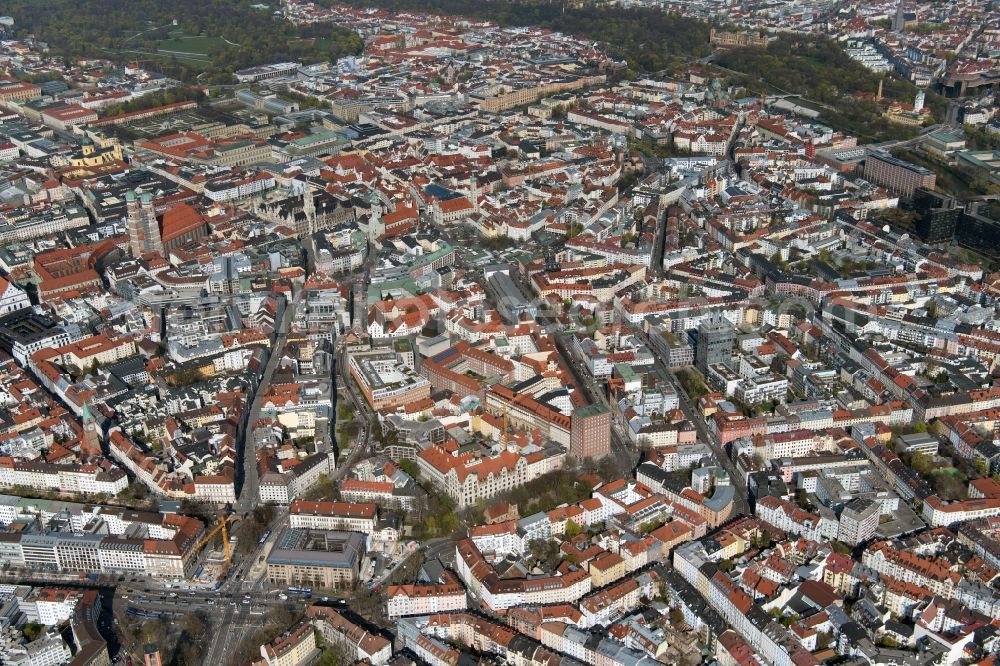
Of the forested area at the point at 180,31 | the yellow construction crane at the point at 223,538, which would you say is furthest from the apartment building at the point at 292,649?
the forested area at the point at 180,31

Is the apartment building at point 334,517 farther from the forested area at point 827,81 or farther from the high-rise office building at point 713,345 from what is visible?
the forested area at point 827,81

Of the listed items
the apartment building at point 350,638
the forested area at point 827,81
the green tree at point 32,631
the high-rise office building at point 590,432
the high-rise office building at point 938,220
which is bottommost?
the green tree at point 32,631

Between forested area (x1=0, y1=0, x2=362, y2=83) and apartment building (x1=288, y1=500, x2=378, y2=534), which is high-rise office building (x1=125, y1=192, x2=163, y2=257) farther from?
forested area (x1=0, y1=0, x2=362, y2=83)

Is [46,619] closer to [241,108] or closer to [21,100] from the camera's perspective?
[241,108]

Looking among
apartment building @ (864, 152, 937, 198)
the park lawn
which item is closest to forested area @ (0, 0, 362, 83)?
the park lawn

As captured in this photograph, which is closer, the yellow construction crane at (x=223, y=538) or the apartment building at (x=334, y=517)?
the yellow construction crane at (x=223, y=538)

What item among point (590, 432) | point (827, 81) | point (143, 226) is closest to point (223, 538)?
point (590, 432)
